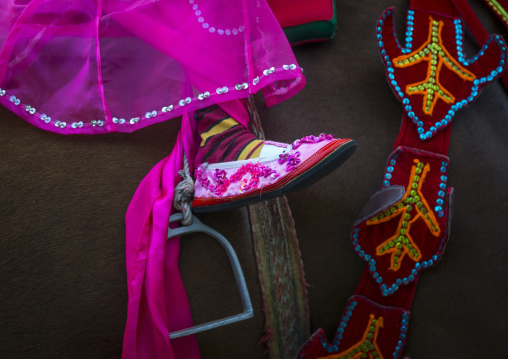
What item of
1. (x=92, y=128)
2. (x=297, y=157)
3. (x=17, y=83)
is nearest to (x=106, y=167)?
(x=92, y=128)

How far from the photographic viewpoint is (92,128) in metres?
0.78

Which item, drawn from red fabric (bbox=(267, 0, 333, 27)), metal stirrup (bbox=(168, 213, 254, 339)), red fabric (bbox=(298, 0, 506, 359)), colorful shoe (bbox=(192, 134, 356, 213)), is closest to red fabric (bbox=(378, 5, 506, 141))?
red fabric (bbox=(298, 0, 506, 359))

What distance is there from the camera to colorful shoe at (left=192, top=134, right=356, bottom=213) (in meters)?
0.66

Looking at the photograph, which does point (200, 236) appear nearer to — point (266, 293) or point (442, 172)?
point (266, 293)

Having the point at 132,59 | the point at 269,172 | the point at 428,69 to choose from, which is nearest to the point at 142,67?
the point at 132,59

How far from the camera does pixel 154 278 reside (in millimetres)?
727

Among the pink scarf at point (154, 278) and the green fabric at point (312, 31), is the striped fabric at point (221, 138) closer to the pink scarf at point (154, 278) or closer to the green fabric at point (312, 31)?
the pink scarf at point (154, 278)

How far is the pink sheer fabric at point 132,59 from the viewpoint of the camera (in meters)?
0.77

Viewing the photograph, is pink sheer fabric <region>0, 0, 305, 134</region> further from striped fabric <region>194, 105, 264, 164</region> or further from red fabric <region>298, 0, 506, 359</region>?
red fabric <region>298, 0, 506, 359</region>

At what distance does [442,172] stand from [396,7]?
350 millimetres

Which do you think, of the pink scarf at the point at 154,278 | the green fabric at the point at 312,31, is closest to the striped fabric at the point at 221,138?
the pink scarf at the point at 154,278

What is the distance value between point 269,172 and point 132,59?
0.30 meters

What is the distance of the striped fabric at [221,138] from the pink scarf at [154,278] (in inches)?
0.8

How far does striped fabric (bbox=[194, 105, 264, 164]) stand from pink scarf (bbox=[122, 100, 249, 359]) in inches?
0.8
